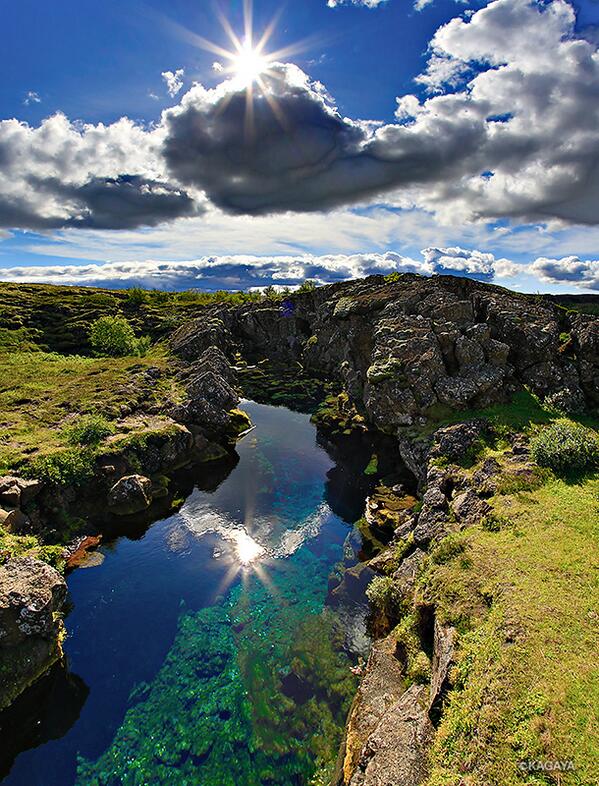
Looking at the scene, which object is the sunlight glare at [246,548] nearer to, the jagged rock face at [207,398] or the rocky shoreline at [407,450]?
the rocky shoreline at [407,450]

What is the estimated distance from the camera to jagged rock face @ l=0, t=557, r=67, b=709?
20.6 m

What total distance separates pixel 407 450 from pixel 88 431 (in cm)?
3378

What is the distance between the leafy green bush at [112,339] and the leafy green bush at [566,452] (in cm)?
8745

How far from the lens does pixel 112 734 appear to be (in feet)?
64.6

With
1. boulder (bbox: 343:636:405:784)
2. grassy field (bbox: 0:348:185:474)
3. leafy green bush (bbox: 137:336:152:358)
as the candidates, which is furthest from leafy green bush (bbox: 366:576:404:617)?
leafy green bush (bbox: 137:336:152:358)

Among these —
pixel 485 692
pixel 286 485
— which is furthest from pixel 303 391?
pixel 485 692

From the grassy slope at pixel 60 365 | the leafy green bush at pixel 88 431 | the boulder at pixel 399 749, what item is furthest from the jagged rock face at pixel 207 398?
the boulder at pixel 399 749

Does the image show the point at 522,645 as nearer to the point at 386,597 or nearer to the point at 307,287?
the point at 386,597

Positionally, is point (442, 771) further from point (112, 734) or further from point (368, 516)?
point (368, 516)

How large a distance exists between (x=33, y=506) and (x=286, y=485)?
2468cm

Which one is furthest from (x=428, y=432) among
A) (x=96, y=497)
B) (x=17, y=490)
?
(x=17, y=490)

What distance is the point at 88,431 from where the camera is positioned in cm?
4056

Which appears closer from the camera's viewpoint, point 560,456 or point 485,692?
point 485,692

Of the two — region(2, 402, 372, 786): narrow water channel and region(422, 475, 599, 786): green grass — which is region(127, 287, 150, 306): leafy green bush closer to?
region(2, 402, 372, 786): narrow water channel
